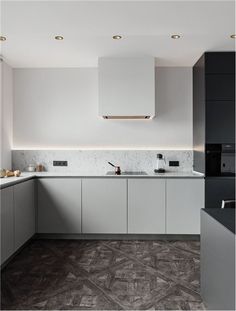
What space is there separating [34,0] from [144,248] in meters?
2.82

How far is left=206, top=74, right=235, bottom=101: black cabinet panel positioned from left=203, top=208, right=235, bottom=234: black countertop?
Result: 199 centimetres

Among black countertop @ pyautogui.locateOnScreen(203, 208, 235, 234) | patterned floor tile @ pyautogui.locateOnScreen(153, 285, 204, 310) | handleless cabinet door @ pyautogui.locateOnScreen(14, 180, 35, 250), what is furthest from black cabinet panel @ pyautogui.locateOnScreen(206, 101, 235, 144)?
handleless cabinet door @ pyautogui.locateOnScreen(14, 180, 35, 250)

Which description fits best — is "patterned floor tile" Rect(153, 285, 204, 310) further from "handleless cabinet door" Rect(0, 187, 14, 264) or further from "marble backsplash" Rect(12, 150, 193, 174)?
"marble backsplash" Rect(12, 150, 193, 174)

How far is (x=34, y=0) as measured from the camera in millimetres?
2357

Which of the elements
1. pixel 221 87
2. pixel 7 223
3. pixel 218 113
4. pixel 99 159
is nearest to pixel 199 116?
pixel 218 113

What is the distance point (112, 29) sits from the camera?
2.88 metres

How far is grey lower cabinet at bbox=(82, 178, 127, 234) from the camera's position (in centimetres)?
362

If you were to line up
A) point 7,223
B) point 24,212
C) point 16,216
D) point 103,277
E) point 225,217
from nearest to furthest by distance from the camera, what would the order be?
point 225,217
point 103,277
point 7,223
point 16,216
point 24,212

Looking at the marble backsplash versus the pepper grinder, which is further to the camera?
the marble backsplash

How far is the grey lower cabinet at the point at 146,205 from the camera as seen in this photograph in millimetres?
3609

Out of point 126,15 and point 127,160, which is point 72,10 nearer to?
point 126,15

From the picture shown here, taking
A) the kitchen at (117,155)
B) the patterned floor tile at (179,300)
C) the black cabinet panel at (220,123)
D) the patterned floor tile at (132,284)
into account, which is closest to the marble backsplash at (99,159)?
the kitchen at (117,155)

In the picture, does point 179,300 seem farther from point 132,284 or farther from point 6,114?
point 6,114

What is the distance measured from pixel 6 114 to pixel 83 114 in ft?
3.66
